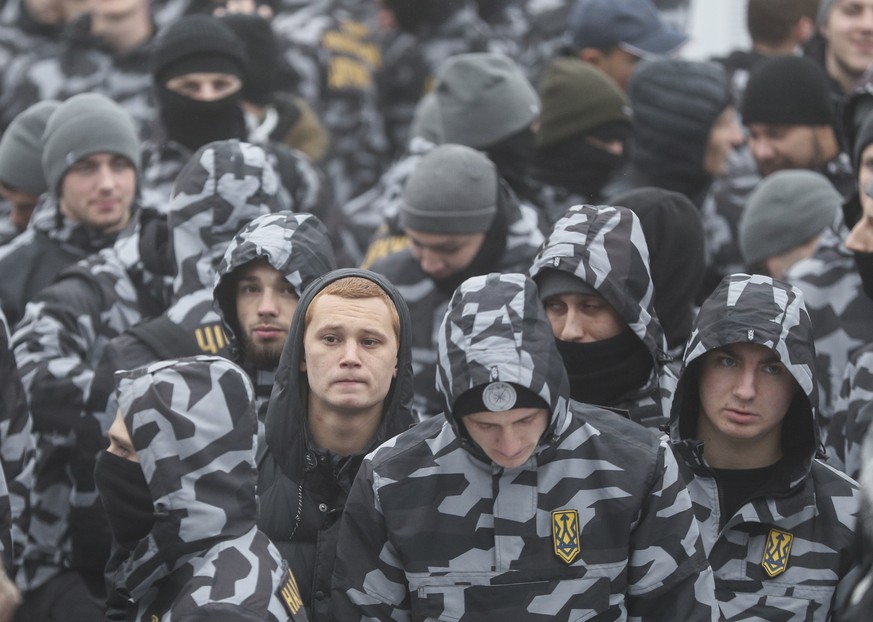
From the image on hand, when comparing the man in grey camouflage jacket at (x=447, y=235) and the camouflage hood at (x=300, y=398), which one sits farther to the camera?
the man in grey camouflage jacket at (x=447, y=235)

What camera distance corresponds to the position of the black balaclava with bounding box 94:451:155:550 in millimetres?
4289

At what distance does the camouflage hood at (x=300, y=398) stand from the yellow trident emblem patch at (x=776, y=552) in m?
1.18

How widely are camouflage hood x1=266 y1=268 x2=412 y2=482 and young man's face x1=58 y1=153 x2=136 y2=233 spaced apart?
210 centimetres

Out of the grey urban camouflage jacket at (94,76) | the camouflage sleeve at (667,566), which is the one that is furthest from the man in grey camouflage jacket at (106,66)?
the camouflage sleeve at (667,566)

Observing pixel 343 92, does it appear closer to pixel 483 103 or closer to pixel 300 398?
pixel 483 103

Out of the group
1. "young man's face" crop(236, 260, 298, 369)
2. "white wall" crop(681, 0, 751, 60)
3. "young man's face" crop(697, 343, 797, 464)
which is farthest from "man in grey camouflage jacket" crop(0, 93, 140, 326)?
"white wall" crop(681, 0, 751, 60)

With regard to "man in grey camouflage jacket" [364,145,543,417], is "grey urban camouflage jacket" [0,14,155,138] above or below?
below

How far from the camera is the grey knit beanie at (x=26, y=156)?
7.23 m

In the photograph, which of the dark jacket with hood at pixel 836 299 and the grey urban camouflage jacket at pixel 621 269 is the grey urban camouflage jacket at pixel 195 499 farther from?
the dark jacket with hood at pixel 836 299

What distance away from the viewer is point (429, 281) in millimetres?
6324

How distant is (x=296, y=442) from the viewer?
486cm

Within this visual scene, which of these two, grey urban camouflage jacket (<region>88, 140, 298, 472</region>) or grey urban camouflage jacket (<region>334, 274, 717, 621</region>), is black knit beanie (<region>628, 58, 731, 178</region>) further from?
grey urban camouflage jacket (<region>334, 274, 717, 621</region>)

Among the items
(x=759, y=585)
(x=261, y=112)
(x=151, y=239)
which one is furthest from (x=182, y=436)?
(x=261, y=112)

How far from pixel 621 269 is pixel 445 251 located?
1.31 metres
